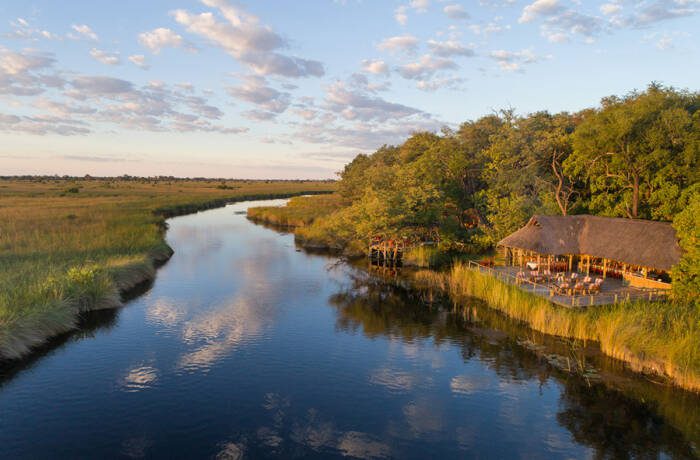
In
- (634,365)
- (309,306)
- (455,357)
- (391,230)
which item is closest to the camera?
(634,365)

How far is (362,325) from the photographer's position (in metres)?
26.5

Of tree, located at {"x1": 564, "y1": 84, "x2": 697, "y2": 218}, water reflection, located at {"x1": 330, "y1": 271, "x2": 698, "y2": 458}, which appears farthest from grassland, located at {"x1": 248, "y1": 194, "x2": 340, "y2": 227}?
water reflection, located at {"x1": 330, "y1": 271, "x2": 698, "y2": 458}

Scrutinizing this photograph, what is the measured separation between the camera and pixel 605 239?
30656 mm

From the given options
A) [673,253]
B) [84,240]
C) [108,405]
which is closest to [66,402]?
[108,405]

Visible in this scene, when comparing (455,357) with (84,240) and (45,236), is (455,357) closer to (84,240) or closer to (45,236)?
(84,240)

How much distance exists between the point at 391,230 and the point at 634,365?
23611 millimetres

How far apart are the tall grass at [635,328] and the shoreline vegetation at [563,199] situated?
2.1 inches

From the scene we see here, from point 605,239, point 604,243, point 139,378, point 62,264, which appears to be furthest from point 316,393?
point 605,239

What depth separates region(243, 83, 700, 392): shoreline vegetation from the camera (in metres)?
21.2

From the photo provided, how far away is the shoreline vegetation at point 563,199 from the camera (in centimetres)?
2122

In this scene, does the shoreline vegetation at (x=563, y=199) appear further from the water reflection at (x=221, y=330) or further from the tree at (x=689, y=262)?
the water reflection at (x=221, y=330)

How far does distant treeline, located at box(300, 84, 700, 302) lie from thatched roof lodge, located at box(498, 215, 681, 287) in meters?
3.01

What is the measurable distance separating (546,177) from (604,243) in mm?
13921

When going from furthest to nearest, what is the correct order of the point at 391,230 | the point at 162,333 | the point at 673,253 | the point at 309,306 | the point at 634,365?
1. the point at 391,230
2. the point at 309,306
3. the point at 673,253
4. the point at 162,333
5. the point at 634,365
